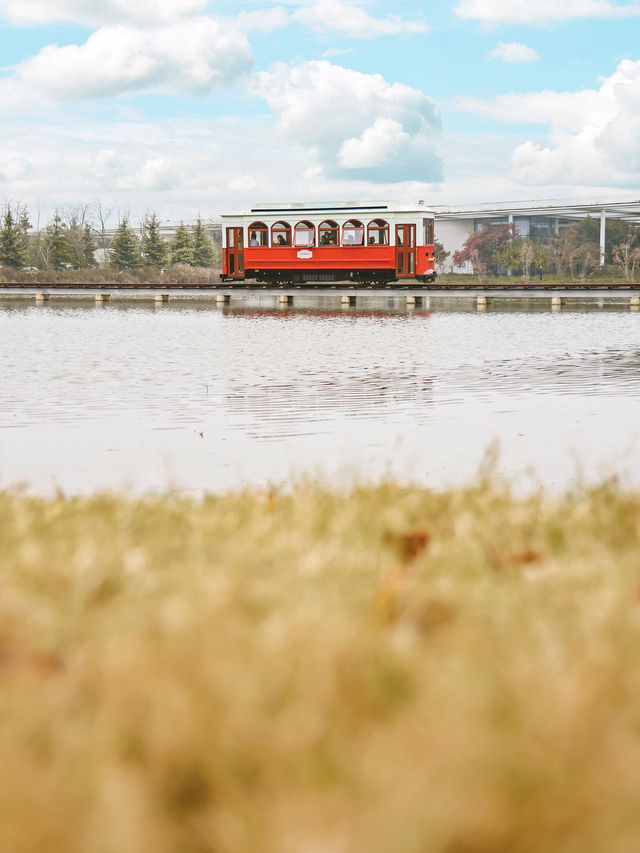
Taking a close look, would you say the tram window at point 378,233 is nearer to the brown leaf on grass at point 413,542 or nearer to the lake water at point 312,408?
the lake water at point 312,408

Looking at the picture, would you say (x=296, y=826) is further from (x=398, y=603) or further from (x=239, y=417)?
(x=239, y=417)

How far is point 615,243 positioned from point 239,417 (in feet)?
268

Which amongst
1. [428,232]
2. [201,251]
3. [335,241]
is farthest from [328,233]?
[201,251]

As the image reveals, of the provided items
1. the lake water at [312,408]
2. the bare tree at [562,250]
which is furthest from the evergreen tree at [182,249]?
the lake water at [312,408]

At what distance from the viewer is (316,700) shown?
1702 mm

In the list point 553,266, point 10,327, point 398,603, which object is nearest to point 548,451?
point 398,603

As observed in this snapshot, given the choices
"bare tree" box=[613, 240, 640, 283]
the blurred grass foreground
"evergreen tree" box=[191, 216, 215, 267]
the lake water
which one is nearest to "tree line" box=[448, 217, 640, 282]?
"bare tree" box=[613, 240, 640, 283]

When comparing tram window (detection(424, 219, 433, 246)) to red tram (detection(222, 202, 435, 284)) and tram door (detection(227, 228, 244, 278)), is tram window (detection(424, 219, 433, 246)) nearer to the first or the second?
red tram (detection(222, 202, 435, 284))

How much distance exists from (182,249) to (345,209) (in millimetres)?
43236

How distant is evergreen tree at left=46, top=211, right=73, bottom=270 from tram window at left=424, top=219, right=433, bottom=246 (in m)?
45.2

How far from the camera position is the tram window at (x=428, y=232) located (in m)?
37.3

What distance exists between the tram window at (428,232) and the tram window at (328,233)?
11.8 feet

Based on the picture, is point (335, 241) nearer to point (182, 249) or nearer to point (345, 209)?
point (345, 209)

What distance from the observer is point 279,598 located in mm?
2359
